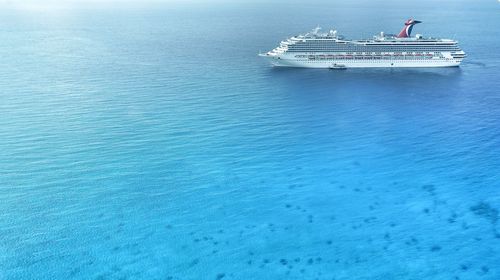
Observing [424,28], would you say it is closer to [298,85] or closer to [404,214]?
[298,85]

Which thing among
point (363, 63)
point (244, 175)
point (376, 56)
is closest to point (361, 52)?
point (363, 63)

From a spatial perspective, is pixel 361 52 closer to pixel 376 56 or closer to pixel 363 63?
pixel 363 63

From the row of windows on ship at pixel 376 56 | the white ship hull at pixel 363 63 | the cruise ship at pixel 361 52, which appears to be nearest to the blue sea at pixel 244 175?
the white ship hull at pixel 363 63

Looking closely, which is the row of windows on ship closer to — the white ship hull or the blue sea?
the white ship hull

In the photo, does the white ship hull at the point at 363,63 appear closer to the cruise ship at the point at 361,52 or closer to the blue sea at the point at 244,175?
the cruise ship at the point at 361,52

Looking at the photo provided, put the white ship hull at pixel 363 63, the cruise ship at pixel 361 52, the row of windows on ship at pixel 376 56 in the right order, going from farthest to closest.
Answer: the row of windows on ship at pixel 376 56 → the white ship hull at pixel 363 63 → the cruise ship at pixel 361 52

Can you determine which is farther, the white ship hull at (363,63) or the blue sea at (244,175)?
the white ship hull at (363,63)
